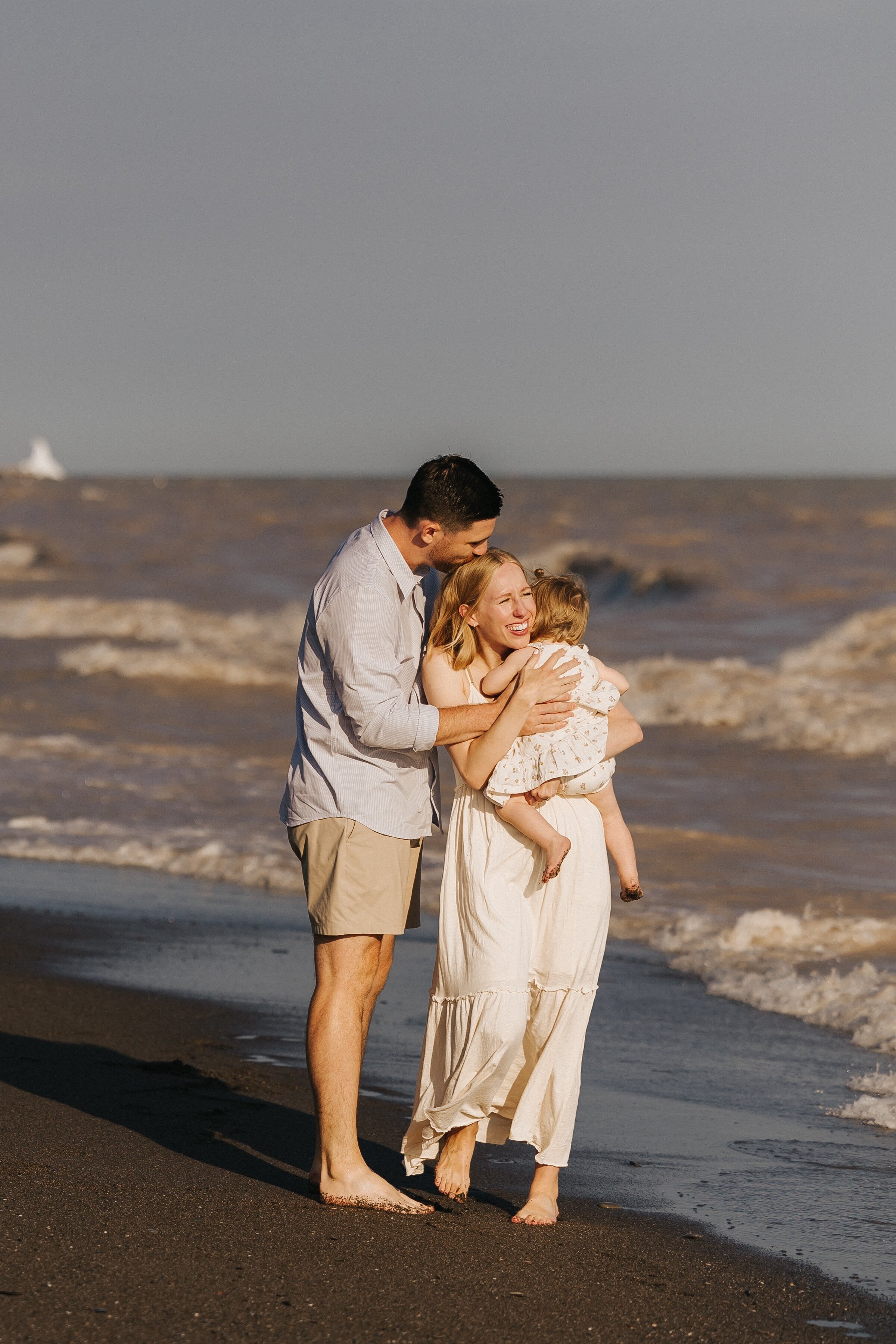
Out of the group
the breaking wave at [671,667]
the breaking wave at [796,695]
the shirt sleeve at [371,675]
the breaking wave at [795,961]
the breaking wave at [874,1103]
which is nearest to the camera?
the shirt sleeve at [371,675]

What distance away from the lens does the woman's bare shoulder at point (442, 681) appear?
3633 mm

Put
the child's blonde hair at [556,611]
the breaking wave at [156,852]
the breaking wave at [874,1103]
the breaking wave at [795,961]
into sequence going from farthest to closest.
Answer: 1. the breaking wave at [156,852]
2. the breaking wave at [795,961]
3. the breaking wave at [874,1103]
4. the child's blonde hair at [556,611]

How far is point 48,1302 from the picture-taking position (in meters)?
2.79

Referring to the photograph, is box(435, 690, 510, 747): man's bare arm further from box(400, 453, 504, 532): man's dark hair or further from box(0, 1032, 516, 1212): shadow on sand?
box(0, 1032, 516, 1212): shadow on sand

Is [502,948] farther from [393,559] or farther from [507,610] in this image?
[393,559]

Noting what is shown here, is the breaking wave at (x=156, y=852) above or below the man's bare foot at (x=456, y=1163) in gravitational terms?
above

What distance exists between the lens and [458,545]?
11.7 feet

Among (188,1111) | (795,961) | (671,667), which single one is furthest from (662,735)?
(188,1111)

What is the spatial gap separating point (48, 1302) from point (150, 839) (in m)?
Result: 6.06

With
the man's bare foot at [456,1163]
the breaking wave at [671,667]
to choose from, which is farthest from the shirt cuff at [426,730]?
the breaking wave at [671,667]

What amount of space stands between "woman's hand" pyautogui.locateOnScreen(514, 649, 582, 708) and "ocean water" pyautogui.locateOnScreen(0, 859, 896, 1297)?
4.55 ft

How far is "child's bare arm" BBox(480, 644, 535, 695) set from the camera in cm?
359

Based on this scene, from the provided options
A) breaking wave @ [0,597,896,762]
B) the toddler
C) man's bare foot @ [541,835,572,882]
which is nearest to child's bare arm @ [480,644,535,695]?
the toddler

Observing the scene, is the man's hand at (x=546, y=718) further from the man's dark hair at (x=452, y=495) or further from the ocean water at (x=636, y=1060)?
the ocean water at (x=636, y=1060)
